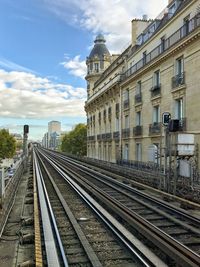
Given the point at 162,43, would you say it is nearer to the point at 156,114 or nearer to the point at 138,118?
the point at 156,114

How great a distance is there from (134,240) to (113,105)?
133ft

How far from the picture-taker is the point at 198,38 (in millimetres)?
24688

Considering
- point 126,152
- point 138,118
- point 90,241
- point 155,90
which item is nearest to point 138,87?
point 138,118

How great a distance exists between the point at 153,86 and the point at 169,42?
4.59 m

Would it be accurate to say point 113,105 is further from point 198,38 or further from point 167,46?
point 198,38

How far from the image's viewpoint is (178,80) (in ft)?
91.8

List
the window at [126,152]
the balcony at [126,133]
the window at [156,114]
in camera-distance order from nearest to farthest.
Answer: the window at [156,114], the balcony at [126,133], the window at [126,152]

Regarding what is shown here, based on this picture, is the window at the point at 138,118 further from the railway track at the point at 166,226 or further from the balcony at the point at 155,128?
the railway track at the point at 166,226

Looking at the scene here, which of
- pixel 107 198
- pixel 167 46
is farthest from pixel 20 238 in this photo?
pixel 167 46

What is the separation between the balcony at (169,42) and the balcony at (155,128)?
18.3 ft

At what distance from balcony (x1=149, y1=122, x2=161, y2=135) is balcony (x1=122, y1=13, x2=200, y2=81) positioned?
18.3 feet

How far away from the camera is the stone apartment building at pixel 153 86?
25.9 meters

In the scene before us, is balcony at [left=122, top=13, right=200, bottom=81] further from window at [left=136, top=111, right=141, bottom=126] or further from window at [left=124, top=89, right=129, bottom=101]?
window at [left=136, top=111, right=141, bottom=126]

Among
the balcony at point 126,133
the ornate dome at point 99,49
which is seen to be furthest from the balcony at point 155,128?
the ornate dome at point 99,49
